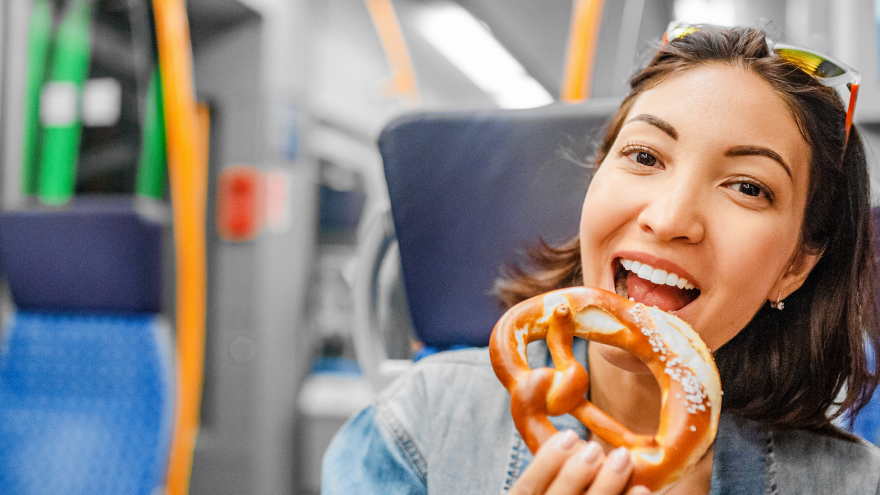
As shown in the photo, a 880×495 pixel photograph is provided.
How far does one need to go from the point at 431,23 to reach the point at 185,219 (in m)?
2.87

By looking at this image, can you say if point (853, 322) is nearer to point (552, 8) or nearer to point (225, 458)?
point (225, 458)

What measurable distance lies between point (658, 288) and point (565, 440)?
0.22 metres

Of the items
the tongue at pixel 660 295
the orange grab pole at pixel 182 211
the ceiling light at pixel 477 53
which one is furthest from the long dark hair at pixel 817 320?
the ceiling light at pixel 477 53

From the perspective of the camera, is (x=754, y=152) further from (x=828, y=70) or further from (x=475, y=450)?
(x=475, y=450)

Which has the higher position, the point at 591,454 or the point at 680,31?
the point at 680,31

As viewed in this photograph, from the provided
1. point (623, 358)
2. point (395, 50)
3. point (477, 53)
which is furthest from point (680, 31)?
point (477, 53)

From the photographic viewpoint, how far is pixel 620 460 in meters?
0.52

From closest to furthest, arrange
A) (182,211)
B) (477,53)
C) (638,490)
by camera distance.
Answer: (638,490) < (182,211) < (477,53)

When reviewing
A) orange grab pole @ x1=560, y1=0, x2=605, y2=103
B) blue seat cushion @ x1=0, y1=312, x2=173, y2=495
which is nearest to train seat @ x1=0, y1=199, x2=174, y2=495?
blue seat cushion @ x1=0, y1=312, x2=173, y2=495

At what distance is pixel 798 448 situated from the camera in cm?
78

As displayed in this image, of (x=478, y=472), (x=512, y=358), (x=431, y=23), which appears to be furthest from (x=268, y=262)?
(x=431, y=23)

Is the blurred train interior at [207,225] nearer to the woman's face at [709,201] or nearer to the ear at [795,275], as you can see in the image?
the woman's face at [709,201]

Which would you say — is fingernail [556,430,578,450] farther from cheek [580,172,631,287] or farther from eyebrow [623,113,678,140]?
eyebrow [623,113,678,140]

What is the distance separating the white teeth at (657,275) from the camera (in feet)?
2.11
